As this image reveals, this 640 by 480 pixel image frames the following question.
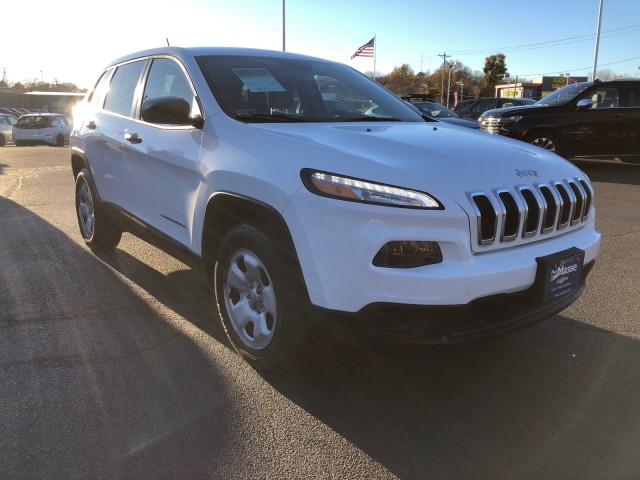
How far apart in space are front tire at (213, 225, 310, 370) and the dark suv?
915 cm

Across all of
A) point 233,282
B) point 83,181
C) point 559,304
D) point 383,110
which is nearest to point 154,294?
point 233,282

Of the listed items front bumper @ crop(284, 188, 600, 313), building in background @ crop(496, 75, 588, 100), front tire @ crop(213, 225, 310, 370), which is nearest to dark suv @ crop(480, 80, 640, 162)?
front tire @ crop(213, 225, 310, 370)

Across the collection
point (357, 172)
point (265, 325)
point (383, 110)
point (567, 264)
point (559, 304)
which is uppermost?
point (383, 110)

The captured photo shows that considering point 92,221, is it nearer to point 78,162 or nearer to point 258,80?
point 78,162

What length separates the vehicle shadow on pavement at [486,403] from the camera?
226 cm

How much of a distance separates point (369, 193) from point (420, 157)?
398 mm

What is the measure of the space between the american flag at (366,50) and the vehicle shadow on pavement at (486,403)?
2621cm

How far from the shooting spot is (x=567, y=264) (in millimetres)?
2625

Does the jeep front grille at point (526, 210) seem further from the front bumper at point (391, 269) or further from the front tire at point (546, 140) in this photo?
the front tire at point (546, 140)

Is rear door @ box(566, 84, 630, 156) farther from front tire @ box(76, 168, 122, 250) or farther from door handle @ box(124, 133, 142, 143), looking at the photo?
door handle @ box(124, 133, 142, 143)

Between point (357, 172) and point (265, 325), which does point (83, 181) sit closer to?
point (265, 325)

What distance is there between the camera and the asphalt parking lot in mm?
2252

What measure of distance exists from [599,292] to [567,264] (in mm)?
1910

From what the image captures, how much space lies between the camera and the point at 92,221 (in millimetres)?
5289
